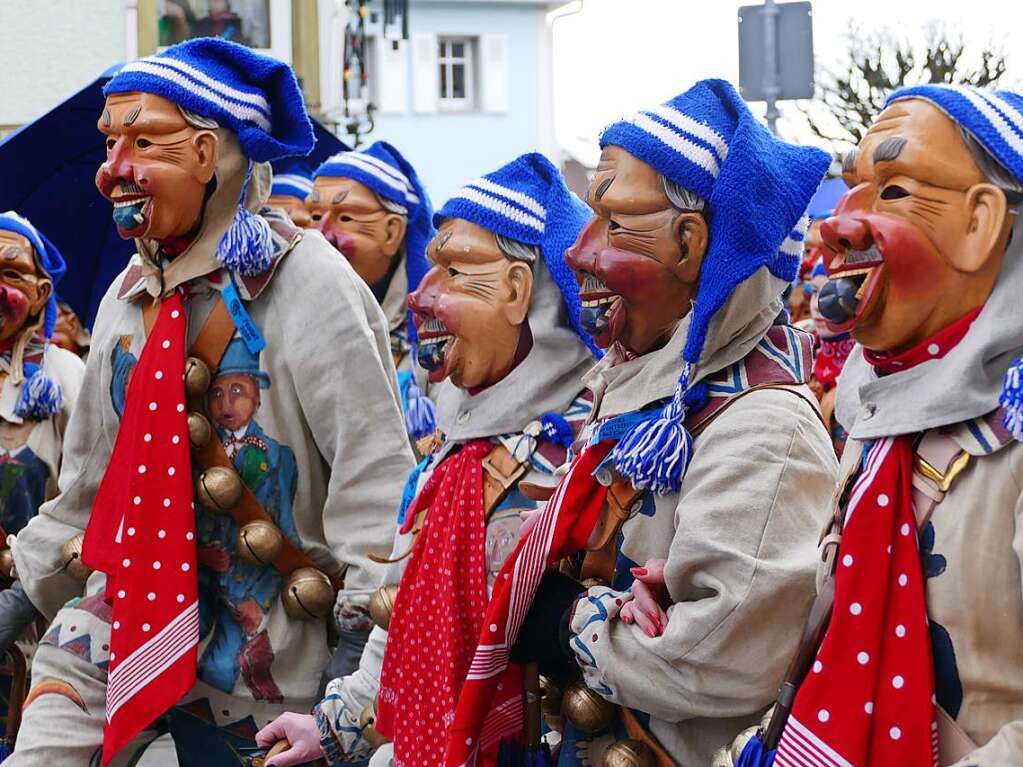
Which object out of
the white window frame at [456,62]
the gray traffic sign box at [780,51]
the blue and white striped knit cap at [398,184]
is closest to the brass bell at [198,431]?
the blue and white striped knit cap at [398,184]

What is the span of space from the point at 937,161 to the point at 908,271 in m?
0.18

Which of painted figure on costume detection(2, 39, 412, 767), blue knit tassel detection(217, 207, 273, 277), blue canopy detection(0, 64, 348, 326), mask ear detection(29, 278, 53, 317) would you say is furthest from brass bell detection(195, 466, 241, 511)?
blue canopy detection(0, 64, 348, 326)

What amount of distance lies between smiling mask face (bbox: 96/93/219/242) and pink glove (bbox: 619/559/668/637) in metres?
1.93

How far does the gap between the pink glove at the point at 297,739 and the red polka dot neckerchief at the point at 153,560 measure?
370mm

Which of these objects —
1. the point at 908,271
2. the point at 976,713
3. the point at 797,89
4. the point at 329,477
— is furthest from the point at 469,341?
the point at 797,89

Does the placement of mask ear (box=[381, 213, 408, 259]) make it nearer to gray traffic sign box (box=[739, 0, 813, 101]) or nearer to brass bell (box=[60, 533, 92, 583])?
brass bell (box=[60, 533, 92, 583])

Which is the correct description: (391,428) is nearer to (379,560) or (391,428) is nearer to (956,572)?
(379,560)

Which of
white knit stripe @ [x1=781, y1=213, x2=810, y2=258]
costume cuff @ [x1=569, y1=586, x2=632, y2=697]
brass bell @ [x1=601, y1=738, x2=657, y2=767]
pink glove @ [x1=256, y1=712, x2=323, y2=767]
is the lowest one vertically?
pink glove @ [x1=256, y1=712, x2=323, y2=767]

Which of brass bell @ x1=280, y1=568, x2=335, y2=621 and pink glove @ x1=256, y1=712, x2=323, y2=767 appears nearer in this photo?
pink glove @ x1=256, y1=712, x2=323, y2=767

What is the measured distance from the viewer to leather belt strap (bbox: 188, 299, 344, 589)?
14.5 ft

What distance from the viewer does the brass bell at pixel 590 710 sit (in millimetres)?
3195

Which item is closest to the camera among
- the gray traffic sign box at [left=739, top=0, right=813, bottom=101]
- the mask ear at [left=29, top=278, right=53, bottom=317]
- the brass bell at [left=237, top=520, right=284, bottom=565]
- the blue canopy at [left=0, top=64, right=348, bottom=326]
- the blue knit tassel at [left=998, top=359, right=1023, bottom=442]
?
the blue knit tassel at [left=998, top=359, right=1023, bottom=442]

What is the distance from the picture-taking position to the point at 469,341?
3.85 meters

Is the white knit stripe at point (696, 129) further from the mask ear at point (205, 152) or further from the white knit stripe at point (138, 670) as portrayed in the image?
the white knit stripe at point (138, 670)
